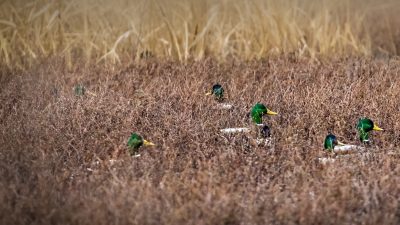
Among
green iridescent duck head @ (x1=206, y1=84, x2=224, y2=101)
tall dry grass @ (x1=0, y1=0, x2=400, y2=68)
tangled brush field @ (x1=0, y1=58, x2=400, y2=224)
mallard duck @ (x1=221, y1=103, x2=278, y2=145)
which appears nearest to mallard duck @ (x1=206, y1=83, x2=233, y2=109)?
green iridescent duck head @ (x1=206, y1=84, x2=224, y2=101)

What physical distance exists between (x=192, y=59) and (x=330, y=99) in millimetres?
2229

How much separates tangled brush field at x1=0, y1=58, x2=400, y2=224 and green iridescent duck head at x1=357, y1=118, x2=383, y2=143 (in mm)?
147

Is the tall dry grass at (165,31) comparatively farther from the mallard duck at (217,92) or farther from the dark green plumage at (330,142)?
the dark green plumage at (330,142)

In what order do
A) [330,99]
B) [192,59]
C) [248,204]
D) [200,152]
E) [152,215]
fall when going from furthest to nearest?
[192,59], [330,99], [200,152], [248,204], [152,215]

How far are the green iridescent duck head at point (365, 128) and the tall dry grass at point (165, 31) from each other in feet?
10.2

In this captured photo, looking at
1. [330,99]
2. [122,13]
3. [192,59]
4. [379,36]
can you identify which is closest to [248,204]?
[330,99]

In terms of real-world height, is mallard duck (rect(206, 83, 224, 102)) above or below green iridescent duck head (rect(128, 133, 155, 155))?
below

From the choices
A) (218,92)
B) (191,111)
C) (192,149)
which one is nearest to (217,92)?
(218,92)

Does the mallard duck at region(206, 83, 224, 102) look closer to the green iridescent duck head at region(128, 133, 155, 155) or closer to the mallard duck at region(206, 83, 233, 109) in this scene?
the mallard duck at region(206, 83, 233, 109)

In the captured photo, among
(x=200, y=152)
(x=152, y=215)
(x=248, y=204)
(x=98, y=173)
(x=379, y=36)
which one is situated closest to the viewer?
(x=152, y=215)

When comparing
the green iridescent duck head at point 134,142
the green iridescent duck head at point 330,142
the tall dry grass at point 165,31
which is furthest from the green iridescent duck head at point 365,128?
the tall dry grass at point 165,31

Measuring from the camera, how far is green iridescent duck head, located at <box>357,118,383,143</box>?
14.7 ft

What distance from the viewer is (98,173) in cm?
388

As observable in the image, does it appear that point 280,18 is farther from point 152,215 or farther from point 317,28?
point 152,215
